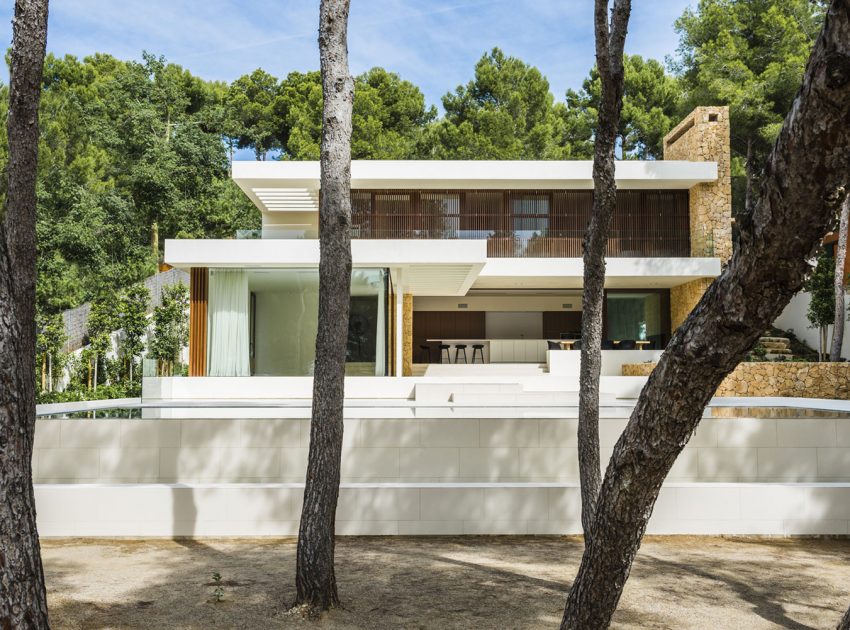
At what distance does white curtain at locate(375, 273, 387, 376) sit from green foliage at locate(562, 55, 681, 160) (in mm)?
19346

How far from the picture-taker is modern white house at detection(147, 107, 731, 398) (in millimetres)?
16453

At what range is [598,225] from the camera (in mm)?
6055

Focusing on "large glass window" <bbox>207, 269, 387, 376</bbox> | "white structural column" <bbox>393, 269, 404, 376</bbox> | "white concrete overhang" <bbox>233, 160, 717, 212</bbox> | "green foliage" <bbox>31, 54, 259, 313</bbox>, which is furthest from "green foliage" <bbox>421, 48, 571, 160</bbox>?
"large glass window" <bbox>207, 269, 387, 376</bbox>

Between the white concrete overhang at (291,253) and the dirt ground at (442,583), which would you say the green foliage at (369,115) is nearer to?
the white concrete overhang at (291,253)

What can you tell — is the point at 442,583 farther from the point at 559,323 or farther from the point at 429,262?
the point at 559,323

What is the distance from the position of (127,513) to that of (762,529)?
20.0 ft

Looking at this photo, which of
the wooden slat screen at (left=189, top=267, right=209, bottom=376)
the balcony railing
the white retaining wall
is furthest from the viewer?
the balcony railing

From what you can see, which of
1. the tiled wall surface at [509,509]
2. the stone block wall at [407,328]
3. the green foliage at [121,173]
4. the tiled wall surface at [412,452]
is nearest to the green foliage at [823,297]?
the stone block wall at [407,328]

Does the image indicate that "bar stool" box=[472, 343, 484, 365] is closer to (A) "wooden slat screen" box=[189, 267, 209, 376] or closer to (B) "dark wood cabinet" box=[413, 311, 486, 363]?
(B) "dark wood cabinet" box=[413, 311, 486, 363]

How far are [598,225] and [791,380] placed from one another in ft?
47.6

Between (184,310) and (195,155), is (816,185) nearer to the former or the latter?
(184,310)

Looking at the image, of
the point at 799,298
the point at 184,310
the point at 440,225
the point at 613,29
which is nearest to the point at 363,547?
the point at 613,29

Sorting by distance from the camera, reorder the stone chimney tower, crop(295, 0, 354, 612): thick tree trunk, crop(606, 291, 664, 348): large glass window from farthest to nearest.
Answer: crop(606, 291, 664, 348): large glass window, the stone chimney tower, crop(295, 0, 354, 612): thick tree trunk

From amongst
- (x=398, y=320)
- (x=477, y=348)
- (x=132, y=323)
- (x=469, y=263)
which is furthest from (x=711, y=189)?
(x=132, y=323)
